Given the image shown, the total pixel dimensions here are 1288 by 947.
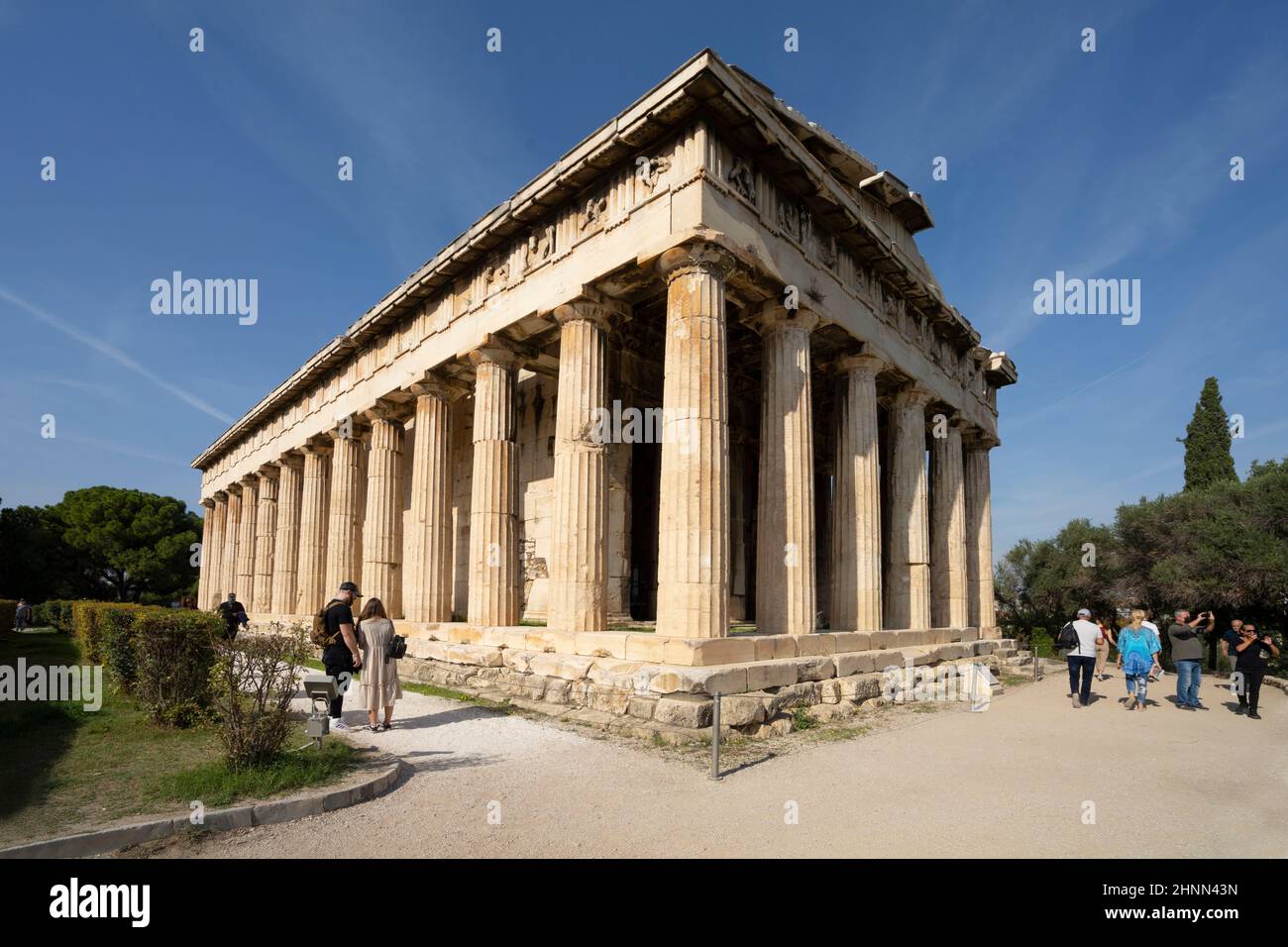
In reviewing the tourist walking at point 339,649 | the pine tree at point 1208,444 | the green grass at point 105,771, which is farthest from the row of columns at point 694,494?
the pine tree at point 1208,444

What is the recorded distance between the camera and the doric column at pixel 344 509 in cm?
2077

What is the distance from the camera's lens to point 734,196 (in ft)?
37.1

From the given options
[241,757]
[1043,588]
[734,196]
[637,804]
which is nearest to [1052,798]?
[637,804]

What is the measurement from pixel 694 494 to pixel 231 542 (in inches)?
1215

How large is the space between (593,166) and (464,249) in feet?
14.6

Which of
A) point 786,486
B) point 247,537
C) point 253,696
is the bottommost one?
point 253,696

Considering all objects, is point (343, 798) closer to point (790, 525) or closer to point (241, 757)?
point (241, 757)

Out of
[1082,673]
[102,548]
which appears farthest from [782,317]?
[102,548]

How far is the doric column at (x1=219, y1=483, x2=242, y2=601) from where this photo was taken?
32594 millimetres

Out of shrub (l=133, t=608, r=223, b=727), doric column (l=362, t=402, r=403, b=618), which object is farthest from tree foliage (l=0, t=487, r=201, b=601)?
shrub (l=133, t=608, r=223, b=727)

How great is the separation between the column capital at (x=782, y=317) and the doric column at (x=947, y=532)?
8.59 metres

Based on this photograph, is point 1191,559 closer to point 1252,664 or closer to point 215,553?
point 1252,664

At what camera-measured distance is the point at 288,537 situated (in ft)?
84.7

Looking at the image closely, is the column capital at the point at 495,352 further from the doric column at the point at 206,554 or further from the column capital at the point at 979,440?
the doric column at the point at 206,554
